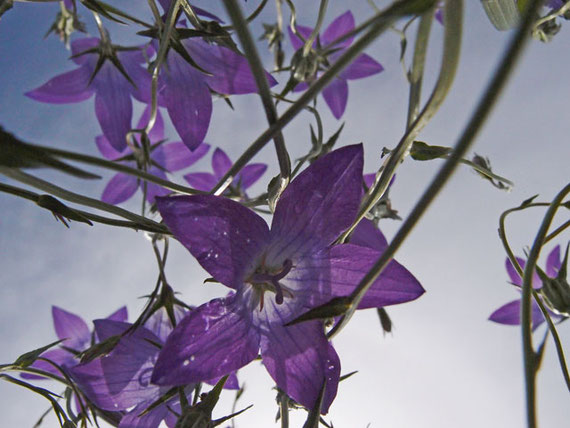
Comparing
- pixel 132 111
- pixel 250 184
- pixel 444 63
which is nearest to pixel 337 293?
pixel 444 63

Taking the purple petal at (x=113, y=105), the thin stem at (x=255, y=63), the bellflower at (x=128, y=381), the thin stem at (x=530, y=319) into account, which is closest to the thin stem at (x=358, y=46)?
the thin stem at (x=255, y=63)

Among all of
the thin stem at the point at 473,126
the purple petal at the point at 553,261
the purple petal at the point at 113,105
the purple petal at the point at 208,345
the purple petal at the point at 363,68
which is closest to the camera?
the thin stem at the point at 473,126

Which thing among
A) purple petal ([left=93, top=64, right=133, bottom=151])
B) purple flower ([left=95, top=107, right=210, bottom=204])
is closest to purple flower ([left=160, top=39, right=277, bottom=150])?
purple petal ([left=93, top=64, right=133, bottom=151])

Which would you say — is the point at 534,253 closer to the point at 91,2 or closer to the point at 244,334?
the point at 244,334

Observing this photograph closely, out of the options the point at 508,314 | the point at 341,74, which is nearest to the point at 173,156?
the point at 341,74

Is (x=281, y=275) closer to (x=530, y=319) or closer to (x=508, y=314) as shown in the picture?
(x=530, y=319)

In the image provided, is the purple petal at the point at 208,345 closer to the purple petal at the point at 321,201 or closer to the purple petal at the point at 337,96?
the purple petal at the point at 321,201

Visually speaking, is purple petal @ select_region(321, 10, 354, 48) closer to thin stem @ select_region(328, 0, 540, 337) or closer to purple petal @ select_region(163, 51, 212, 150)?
purple petal @ select_region(163, 51, 212, 150)
